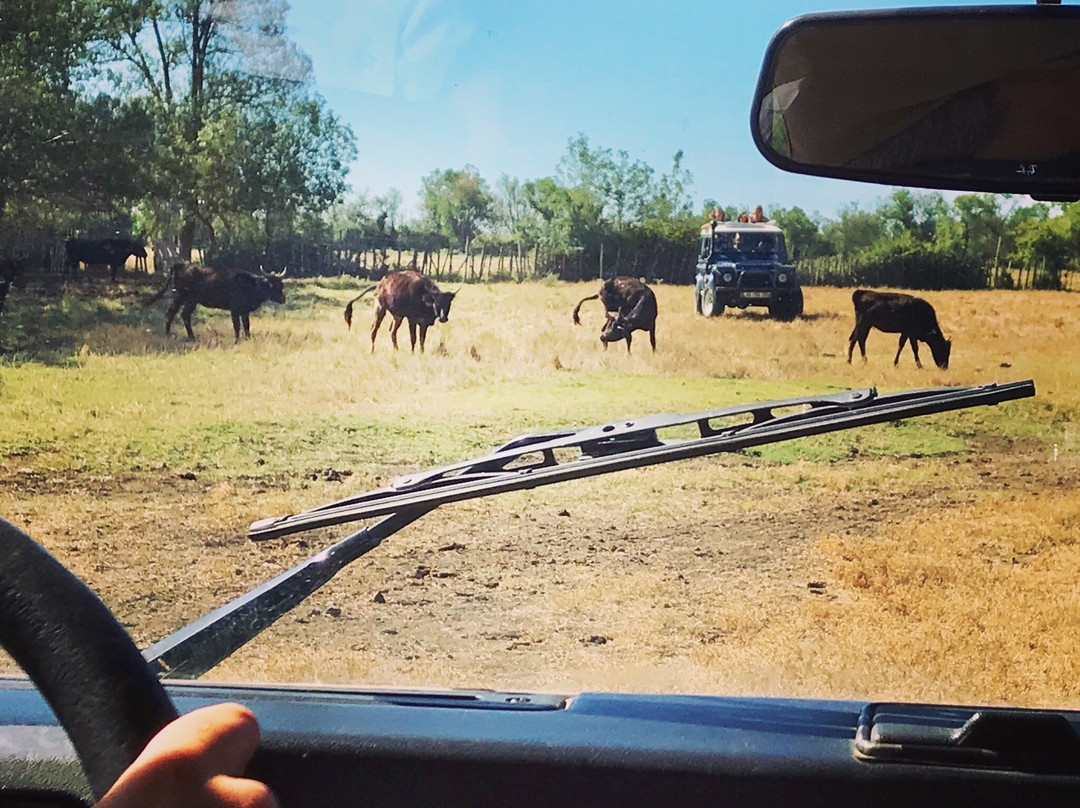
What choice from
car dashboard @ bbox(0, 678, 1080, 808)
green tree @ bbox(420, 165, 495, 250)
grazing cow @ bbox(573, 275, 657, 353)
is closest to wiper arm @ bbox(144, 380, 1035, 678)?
grazing cow @ bbox(573, 275, 657, 353)

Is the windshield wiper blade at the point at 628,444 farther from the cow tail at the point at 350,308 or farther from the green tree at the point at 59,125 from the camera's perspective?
the green tree at the point at 59,125

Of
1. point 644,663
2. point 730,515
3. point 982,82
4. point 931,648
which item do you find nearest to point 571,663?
point 644,663

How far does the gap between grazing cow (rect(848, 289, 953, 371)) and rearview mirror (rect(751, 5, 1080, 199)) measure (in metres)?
1.46

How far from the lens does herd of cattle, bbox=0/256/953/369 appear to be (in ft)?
11.7

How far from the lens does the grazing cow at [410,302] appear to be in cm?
375

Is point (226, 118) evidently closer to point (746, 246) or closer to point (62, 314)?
point (62, 314)

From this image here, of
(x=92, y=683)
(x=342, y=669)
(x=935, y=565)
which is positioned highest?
(x=92, y=683)

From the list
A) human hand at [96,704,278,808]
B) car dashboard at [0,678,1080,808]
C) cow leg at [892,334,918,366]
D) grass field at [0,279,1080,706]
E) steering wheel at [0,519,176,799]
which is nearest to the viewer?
human hand at [96,704,278,808]

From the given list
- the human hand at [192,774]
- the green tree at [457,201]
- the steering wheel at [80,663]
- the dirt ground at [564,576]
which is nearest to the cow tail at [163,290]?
the dirt ground at [564,576]

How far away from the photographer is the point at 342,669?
3.39 m

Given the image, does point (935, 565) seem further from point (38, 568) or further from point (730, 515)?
point (38, 568)

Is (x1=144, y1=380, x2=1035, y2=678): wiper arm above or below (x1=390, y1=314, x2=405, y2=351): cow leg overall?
below

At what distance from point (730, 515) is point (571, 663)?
588 millimetres

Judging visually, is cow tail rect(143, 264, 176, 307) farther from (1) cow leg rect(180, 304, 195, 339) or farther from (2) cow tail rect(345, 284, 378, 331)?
(2) cow tail rect(345, 284, 378, 331)
